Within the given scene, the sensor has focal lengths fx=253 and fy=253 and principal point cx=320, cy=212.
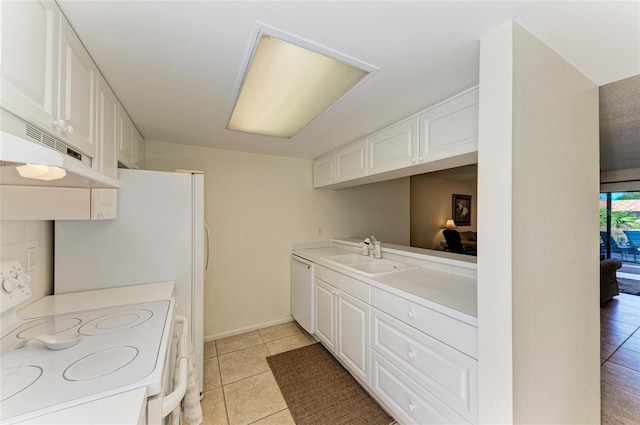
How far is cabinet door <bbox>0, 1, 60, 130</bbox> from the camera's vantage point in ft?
Result: 2.24

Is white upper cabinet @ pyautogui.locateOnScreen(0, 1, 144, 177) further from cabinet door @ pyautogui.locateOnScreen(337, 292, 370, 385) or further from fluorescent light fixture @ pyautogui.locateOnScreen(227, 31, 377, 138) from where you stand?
cabinet door @ pyautogui.locateOnScreen(337, 292, 370, 385)

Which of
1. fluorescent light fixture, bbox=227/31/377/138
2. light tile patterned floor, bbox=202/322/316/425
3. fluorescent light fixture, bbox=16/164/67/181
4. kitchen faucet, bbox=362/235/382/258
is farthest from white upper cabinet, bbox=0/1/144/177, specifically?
kitchen faucet, bbox=362/235/382/258

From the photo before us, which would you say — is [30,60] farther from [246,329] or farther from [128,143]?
[246,329]

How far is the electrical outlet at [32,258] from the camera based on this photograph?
1368 millimetres

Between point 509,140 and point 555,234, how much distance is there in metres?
0.55

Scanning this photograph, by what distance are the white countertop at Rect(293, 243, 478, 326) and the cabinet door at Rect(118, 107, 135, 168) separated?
1794 millimetres

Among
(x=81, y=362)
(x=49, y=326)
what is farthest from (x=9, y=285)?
(x=81, y=362)

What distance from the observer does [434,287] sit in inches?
64.7

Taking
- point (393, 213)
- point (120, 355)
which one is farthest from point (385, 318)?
point (393, 213)

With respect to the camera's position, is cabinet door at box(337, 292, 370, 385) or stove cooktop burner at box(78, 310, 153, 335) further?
cabinet door at box(337, 292, 370, 385)

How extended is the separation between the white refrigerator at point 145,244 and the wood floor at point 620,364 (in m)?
3.09

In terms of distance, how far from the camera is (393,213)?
4039 millimetres

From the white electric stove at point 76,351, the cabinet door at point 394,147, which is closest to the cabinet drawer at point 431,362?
the cabinet door at point 394,147

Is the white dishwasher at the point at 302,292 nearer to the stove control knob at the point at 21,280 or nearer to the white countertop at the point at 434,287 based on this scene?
the white countertop at the point at 434,287
